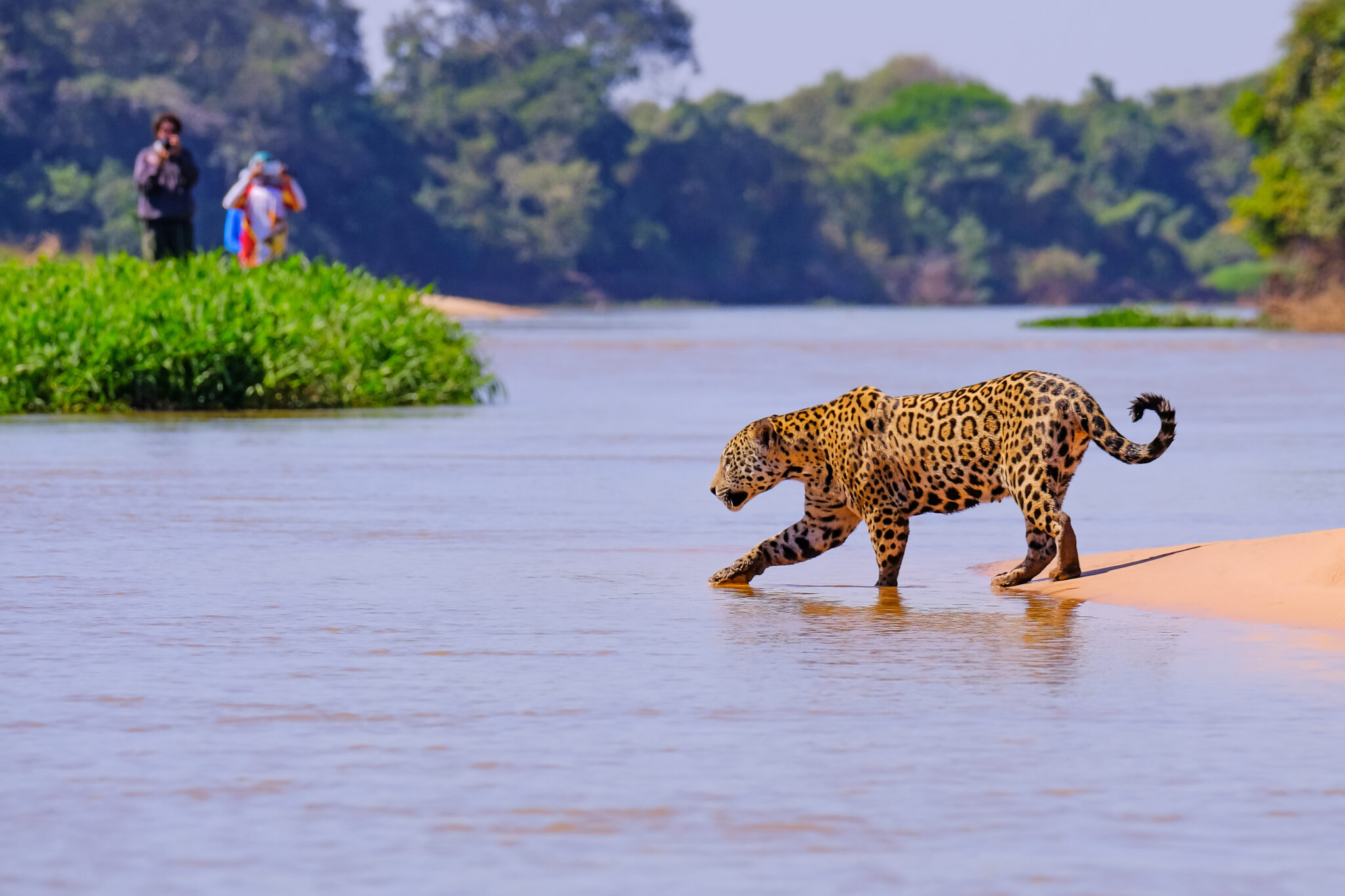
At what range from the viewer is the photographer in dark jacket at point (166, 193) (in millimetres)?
25797

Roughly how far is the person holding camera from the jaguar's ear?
17415 millimetres

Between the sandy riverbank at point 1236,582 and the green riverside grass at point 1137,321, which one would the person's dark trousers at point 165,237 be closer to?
the sandy riverbank at point 1236,582

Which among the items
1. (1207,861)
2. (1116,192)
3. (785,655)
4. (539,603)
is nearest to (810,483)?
(539,603)

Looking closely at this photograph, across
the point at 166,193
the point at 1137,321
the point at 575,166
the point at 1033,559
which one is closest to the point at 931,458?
the point at 1033,559

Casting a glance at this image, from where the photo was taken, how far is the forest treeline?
285ft

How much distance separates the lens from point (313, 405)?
76.1 ft

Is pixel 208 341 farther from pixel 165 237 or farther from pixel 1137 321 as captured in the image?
pixel 1137 321

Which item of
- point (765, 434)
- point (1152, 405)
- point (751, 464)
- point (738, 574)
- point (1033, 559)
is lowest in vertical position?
point (738, 574)

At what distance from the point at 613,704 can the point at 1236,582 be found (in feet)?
10.7

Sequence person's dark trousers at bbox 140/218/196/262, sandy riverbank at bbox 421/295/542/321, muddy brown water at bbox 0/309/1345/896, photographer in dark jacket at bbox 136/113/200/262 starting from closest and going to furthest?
muddy brown water at bbox 0/309/1345/896 → photographer in dark jacket at bbox 136/113/200/262 → person's dark trousers at bbox 140/218/196/262 → sandy riverbank at bbox 421/295/542/321

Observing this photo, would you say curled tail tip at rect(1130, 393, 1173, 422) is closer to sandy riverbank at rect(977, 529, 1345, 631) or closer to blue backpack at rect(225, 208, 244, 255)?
sandy riverbank at rect(977, 529, 1345, 631)

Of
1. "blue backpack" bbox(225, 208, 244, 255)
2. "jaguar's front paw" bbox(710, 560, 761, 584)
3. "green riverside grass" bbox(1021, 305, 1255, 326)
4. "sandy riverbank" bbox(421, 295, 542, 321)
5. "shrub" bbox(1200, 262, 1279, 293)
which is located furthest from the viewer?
"shrub" bbox(1200, 262, 1279, 293)

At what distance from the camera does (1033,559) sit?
31.5 ft

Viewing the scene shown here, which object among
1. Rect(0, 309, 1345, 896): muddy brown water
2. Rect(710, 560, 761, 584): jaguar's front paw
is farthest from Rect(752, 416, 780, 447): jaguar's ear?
Rect(0, 309, 1345, 896): muddy brown water
